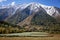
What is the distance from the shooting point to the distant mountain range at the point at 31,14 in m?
14.6

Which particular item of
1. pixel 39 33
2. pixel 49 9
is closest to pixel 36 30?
pixel 39 33

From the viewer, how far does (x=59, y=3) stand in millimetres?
14648

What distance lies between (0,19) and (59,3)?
2875 mm

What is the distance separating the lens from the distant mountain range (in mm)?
Result: 14641

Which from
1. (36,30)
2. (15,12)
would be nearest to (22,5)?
(15,12)

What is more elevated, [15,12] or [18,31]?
[15,12]

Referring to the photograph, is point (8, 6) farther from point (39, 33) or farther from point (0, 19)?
point (39, 33)

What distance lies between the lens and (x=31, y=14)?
14.7m

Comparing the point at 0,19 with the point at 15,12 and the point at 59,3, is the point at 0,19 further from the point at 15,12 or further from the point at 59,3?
the point at 59,3

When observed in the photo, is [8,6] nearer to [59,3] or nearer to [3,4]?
[3,4]

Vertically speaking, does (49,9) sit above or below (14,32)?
above

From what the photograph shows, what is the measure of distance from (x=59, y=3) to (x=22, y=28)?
2096mm

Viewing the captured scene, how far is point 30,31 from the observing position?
14531 millimetres

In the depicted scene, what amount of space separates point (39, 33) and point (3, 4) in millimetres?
2211
